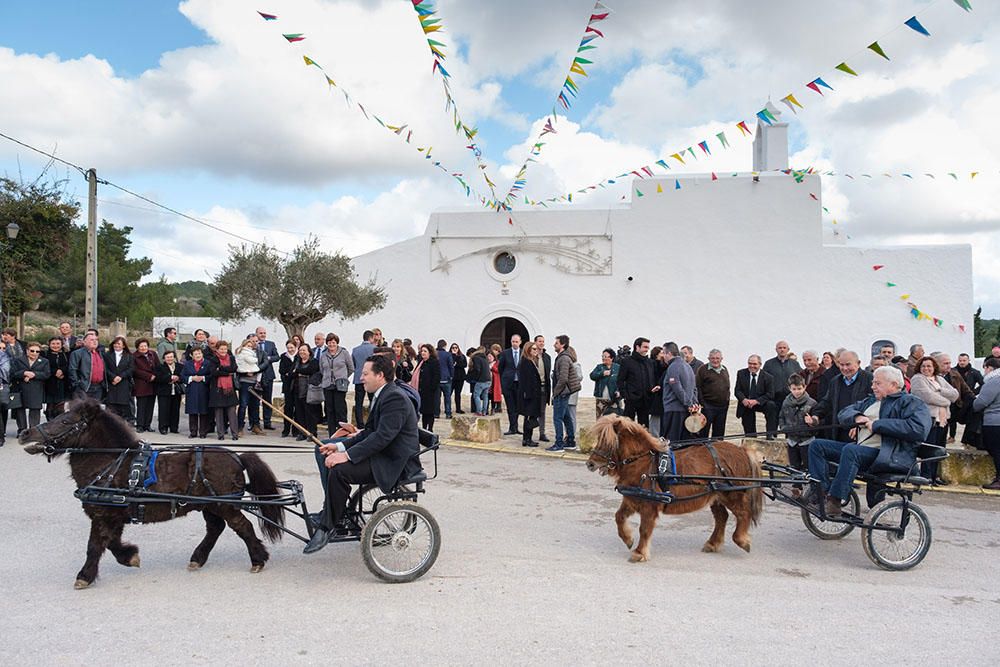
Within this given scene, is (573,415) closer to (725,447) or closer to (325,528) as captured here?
(725,447)

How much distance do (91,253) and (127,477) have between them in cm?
1638

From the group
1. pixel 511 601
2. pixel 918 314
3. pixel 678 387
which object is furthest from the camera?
pixel 918 314

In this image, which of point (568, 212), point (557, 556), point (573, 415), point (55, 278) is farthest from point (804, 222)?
point (55, 278)

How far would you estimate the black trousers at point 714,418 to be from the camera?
442 inches

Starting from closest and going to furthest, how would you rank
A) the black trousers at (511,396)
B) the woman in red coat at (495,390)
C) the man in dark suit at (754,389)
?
the man in dark suit at (754,389), the black trousers at (511,396), the woman in red coat at (495,390)

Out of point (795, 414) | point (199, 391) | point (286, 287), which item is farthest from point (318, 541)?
point (286, 287)

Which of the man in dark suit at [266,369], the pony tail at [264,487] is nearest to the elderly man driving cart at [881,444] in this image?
the pony tail at [264,487]

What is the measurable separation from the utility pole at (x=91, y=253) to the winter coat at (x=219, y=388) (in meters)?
7.91

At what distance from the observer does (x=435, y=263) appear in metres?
23.9

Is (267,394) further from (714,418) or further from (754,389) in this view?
(754,389)

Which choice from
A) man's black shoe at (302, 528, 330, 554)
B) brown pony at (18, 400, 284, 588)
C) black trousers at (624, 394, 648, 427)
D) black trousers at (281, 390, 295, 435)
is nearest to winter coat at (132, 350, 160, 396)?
black trousers at (281, 390, 295, 435)

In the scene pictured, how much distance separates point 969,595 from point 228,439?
11124 mm

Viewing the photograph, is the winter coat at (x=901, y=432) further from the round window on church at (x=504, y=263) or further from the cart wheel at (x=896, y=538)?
the round window on church at (x=504, y=263)

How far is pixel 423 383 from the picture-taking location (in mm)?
13086
